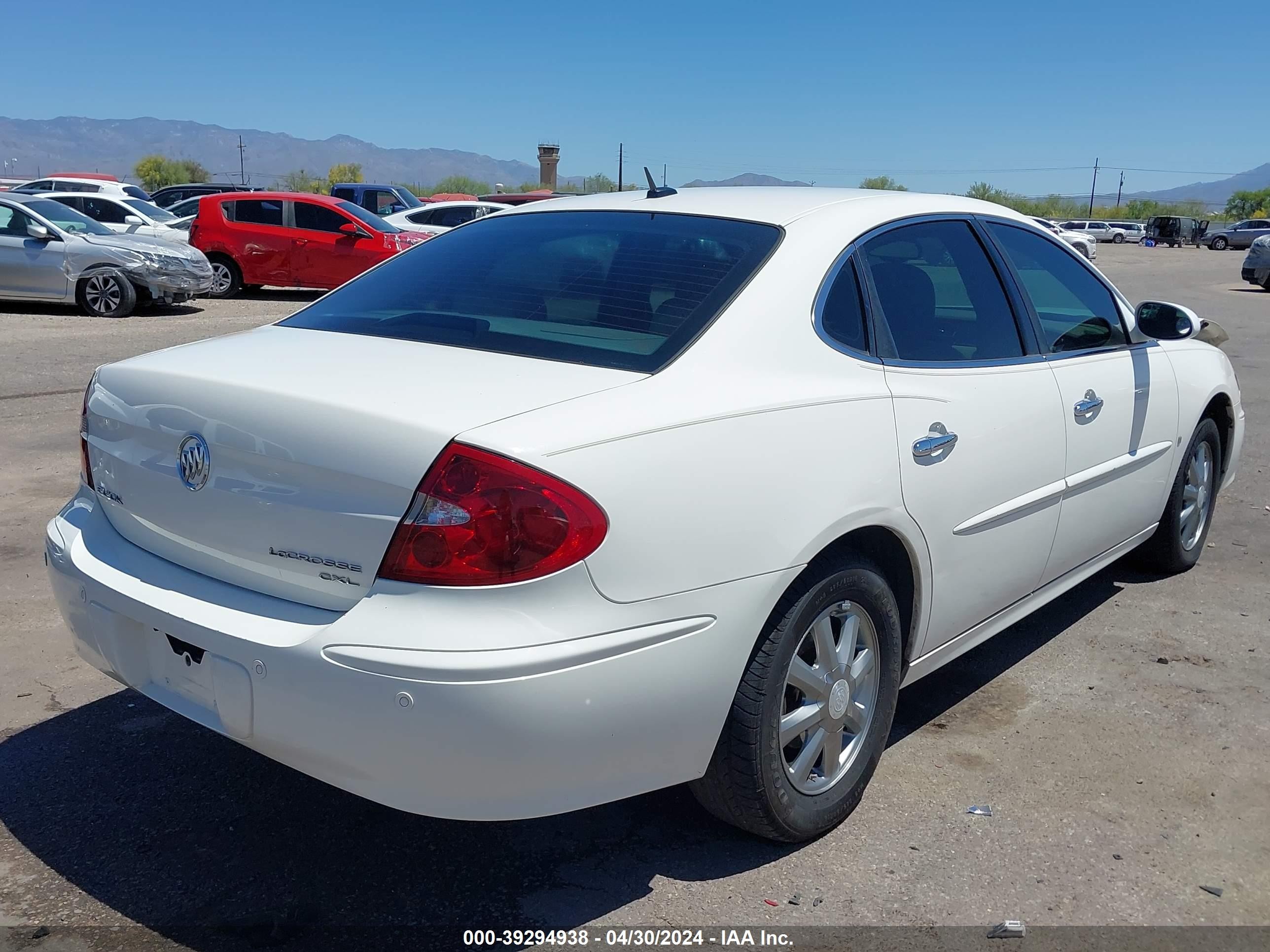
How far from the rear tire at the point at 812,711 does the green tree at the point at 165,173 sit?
8724 centimetres

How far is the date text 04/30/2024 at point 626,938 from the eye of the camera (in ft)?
8.32

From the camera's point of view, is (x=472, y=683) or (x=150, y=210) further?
(x=150, y=210)

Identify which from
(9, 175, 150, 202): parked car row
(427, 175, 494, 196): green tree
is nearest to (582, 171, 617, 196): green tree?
(427, 175, 494, 196): green tree

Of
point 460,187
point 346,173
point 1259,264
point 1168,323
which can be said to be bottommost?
point 1259,264

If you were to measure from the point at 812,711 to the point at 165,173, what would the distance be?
94.0 metres

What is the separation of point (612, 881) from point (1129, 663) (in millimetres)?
2380

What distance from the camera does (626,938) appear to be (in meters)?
2.55

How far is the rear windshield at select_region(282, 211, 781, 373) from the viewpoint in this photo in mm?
2791

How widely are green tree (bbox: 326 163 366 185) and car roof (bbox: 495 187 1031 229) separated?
95569mm

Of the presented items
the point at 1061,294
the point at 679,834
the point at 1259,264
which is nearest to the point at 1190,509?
the point at 1061,294

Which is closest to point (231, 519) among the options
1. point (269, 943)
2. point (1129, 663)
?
point (269, 943)

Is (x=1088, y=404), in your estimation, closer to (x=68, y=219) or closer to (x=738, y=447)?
(x=738, y=447)

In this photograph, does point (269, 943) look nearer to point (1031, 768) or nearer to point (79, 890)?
point (79, 890)

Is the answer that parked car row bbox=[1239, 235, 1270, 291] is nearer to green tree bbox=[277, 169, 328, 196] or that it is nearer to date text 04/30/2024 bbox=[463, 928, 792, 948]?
date text 04/30/2024 bbox=[463, 928, 792, 948]
